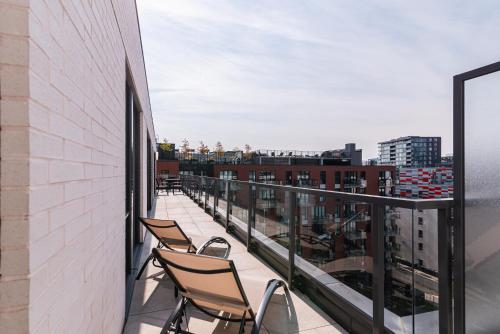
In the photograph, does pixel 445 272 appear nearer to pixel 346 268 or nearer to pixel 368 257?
pixel 368 257

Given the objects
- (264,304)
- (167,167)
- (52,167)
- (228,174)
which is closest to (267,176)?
(228,174)

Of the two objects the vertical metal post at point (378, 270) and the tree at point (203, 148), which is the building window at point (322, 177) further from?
the vertical metal post at point (378, 270)

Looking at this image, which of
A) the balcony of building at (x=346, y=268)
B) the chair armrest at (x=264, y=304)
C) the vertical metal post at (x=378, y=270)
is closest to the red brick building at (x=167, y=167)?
the balcony of building at (x=346, y=268)

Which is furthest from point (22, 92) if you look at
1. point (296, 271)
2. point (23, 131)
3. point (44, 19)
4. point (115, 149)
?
point (296, 271)

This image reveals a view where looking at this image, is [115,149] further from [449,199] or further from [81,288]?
[449,199]

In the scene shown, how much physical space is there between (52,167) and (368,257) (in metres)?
2.44

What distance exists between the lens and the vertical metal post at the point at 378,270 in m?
2.37

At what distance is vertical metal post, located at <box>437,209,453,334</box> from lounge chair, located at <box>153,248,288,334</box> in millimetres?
1292

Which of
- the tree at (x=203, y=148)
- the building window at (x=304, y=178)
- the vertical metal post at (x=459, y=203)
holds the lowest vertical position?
the building window at (x=304, y=178)

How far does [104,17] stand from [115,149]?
107 cm

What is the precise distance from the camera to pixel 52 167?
1.06m

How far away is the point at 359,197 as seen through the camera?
270cm

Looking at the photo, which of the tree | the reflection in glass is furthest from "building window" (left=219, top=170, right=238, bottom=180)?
the reflection in glass

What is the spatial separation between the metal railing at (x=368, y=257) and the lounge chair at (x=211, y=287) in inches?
30.9
